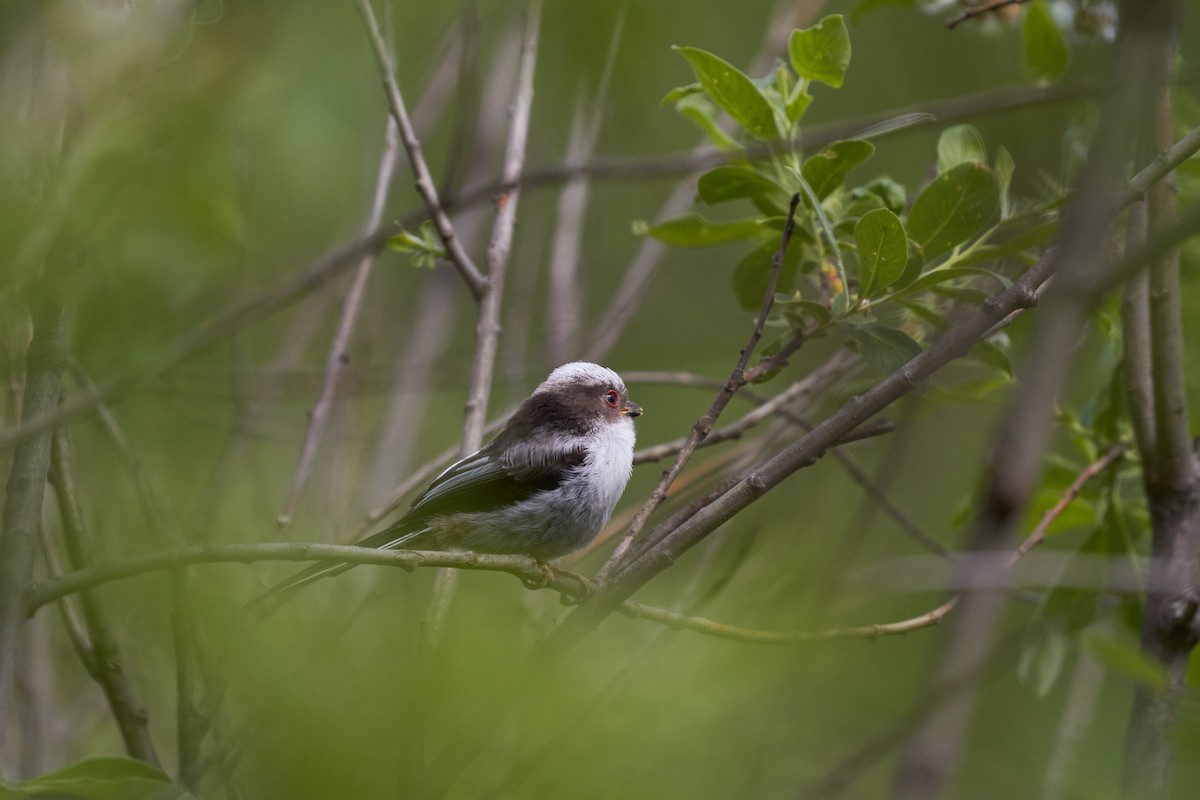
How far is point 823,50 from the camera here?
2.76 meters

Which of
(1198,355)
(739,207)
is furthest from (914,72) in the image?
(1198,355)

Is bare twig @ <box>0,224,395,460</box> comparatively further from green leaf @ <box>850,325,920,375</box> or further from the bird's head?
green leaf @ <box>850,325,920,375</box>

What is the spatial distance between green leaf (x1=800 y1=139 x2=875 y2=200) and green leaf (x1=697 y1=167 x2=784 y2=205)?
0.38ft

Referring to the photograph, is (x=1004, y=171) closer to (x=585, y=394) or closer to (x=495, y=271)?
(x=495, y=271)

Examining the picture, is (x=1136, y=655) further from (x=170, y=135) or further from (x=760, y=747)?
(x=170, y=135)

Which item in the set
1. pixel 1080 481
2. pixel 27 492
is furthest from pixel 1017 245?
pixel 27 492

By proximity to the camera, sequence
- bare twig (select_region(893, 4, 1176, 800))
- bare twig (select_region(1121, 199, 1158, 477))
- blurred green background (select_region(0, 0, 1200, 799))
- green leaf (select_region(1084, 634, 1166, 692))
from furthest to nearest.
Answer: bare twig (select_region(1121, 199, 1158, 477)) → blurred green background (select_region(0, 0, 1200, 799)) → green leaf (select_region(1084, 634, 1166, 692)) → bare twig (select_region(893, 4, 1176, 800))

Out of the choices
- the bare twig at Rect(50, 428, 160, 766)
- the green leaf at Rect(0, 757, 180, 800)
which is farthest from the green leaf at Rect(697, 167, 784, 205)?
the green leaf at Rect(0, 757, 180, 800)

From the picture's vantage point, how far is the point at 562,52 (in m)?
1.99

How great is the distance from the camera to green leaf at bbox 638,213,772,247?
9.77ft

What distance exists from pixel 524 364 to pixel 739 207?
308 centimetres

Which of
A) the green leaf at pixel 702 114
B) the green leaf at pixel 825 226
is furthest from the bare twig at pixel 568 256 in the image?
the green leaf at pixel 825 226

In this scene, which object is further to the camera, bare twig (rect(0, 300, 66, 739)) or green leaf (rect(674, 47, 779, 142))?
green leaf (rect(674, 47, 779, 142))

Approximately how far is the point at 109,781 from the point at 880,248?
206cm
